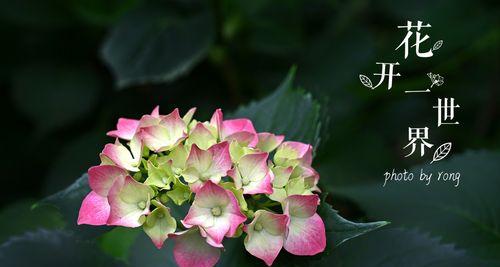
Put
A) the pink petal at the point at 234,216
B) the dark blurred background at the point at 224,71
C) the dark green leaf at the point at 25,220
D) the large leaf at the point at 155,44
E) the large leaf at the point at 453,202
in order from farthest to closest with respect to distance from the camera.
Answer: the dark blurred background at the point at 224,71 → the large leaf at the point at 155,44 → the dark green leaf at the point at 25,220 → the large leaf at the point at 453,202 → the pink petal at the point at 234,216

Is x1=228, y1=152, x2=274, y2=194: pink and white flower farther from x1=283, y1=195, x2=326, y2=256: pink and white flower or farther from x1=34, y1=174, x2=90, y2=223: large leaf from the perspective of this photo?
x1=34, y1=174, x2=90, y2=223: large leaf

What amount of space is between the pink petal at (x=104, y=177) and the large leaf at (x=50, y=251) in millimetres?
166

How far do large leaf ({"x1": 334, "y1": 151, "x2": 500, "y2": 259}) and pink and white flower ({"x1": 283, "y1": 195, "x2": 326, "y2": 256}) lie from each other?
281 mm

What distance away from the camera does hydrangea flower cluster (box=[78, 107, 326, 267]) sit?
600mm

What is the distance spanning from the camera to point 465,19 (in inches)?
57.9

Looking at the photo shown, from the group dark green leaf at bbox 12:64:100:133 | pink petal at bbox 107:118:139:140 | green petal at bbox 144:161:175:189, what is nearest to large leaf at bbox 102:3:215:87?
dark green leaf at bbox 12:64:100:133

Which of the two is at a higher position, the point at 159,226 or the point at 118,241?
the point at 159,226

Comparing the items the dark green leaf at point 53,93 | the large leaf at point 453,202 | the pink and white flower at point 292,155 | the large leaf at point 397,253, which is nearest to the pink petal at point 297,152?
the pink and white flower at point 292,155

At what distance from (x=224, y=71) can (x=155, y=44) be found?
0.17 meters

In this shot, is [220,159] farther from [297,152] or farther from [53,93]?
[53,93]

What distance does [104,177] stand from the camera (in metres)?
0.63

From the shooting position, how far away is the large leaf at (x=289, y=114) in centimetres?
79

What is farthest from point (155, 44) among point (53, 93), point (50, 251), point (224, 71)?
point (50, 251)

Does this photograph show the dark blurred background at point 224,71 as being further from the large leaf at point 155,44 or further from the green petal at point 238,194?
the green petal at point 238,194
